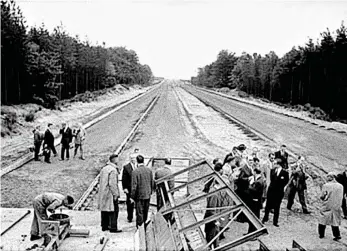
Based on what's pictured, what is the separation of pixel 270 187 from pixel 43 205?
514 cm

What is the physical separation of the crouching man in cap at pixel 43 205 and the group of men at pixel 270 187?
9.17ft

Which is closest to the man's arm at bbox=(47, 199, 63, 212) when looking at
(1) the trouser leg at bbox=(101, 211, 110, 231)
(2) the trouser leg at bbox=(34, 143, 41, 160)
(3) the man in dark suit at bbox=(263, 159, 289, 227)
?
(1) the trouser leg at bbox=(101, 211, 110, 231)

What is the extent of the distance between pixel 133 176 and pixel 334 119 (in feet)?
99.5

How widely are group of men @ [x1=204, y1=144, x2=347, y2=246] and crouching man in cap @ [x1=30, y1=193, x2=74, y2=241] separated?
2796 millimetres

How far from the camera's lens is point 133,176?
9.18 meters

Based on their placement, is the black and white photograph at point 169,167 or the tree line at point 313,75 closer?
the black and white photograph at point 169,167

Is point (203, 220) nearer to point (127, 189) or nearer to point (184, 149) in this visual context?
point (127, 189)

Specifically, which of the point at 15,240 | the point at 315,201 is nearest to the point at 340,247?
the point at 315,201

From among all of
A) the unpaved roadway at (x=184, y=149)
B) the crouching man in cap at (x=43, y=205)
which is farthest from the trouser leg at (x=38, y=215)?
the unpaved roadway at (x=184, y=149)

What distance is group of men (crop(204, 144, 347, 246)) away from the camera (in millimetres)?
9141

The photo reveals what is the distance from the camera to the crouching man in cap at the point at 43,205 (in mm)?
8227

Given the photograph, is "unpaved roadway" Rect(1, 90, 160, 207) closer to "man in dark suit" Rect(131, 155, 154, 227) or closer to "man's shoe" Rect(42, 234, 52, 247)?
"man's shoe" Rect(42, 234, 52, 247)

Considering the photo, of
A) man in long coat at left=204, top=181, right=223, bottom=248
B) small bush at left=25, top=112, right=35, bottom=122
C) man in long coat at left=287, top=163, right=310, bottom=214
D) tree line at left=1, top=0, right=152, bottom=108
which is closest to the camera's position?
man in long coat at left=204, top=181, right=223, bottom=248

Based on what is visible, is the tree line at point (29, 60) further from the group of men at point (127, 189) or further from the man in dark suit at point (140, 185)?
the man in dark suit at point (140, 185)
